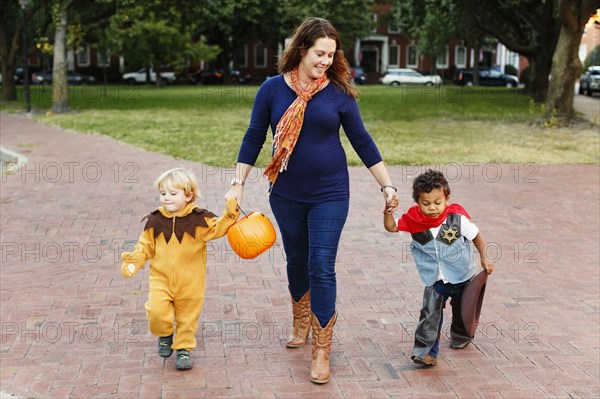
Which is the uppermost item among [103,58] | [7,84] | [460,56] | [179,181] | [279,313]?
[460,56]

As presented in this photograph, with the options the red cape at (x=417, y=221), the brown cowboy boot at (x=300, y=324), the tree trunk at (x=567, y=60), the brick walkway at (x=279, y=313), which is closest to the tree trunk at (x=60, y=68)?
the tree trunk at (x=567, y=60)

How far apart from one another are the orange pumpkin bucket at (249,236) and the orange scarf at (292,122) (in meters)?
0.35

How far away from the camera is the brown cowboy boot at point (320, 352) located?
4.43 meters

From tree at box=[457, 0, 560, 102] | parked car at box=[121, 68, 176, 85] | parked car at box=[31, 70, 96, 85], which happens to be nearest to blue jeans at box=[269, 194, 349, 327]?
tree at box=[457, 0, 560, 102]

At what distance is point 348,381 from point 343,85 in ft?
5.46

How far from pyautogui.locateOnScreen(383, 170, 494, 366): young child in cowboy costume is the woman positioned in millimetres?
219

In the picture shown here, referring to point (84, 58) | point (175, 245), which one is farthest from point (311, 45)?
point (84, 58)

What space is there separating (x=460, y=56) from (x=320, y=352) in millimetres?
66970

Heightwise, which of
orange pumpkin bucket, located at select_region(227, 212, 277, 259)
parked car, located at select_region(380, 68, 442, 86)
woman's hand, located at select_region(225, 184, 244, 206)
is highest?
parked car, located at select_region(380, 68, 442, 86)

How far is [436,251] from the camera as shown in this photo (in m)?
4.61

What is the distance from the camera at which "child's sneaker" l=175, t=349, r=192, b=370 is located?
459 cm

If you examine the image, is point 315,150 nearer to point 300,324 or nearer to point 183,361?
point 300,324

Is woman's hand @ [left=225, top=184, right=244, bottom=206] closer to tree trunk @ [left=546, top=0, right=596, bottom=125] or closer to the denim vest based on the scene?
the denim vest

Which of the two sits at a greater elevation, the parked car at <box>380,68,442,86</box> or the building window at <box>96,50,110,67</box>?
the building window at <box>96,50,110,67</box>
